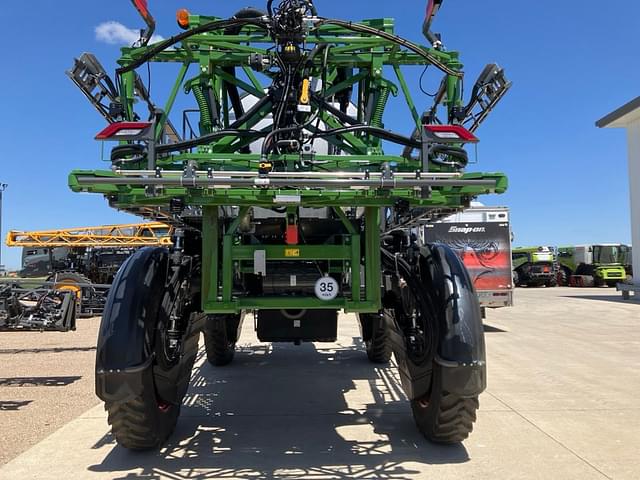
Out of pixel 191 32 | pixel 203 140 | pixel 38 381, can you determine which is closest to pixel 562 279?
pixel 38 381

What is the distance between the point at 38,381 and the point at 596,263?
1318 inches

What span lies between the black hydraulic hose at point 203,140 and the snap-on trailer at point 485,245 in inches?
359

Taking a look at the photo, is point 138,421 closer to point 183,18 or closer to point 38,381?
point 183,18

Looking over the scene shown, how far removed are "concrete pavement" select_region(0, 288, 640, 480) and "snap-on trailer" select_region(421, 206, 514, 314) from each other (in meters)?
4.49

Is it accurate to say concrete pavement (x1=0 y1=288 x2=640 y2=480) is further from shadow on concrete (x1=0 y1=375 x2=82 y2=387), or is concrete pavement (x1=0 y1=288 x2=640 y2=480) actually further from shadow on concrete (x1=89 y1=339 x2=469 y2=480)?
shadow on concrete (x1=0 y1=375 x2=82 y2=387)

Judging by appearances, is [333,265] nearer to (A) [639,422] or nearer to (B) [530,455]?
(B) [530,455]

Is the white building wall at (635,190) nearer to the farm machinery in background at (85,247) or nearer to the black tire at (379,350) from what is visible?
the farm machinery in background at (85,247)

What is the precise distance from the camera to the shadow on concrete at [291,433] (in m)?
3.96

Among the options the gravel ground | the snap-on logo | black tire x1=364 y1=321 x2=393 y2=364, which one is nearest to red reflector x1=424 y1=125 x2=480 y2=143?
the gravel ground

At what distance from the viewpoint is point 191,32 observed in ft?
13.5

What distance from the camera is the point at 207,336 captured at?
7.65 meters

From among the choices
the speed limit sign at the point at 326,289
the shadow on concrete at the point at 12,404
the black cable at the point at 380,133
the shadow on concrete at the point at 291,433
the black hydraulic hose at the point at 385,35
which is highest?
the black hydraulic hose at the point at 385,35

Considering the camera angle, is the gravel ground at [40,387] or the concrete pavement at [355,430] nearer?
the concrete pavement at [355,430]

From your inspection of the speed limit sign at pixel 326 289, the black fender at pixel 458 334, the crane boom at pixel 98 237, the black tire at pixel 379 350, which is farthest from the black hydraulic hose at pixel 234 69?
the crane boom at pixel 98 237
